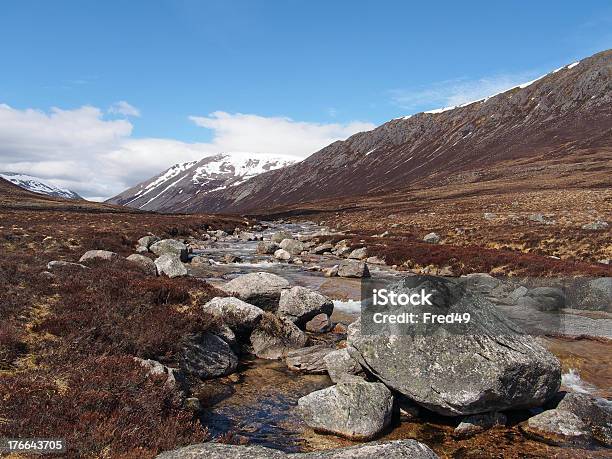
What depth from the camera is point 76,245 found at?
3588cm

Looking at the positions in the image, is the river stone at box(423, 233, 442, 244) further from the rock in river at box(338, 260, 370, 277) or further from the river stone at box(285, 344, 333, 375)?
the river stone at box(285, 344, 333, 375)

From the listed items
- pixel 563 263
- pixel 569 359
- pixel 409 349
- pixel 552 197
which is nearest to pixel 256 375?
pixel 409 349

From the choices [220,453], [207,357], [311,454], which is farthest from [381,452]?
[207,357]

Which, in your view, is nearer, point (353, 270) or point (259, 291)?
point (259, 291)

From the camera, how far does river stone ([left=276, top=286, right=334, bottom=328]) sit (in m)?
18.5

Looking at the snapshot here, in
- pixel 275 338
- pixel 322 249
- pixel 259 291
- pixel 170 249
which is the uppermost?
pixel 170 249

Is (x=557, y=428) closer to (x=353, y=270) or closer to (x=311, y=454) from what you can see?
(x=311, y=454)

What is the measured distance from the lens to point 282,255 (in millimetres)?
42625

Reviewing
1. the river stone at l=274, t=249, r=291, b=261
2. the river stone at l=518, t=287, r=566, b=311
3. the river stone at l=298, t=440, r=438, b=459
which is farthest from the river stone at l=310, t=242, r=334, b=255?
the river stone at l=298, t=440, r=438, b=459

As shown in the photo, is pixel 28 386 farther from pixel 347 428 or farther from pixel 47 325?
pixel 347 428

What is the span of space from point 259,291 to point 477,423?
36.4 feet

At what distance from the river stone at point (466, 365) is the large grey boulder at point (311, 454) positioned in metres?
3.78

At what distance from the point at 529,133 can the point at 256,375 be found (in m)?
191

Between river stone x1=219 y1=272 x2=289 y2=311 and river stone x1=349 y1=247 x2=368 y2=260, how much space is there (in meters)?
21.8
